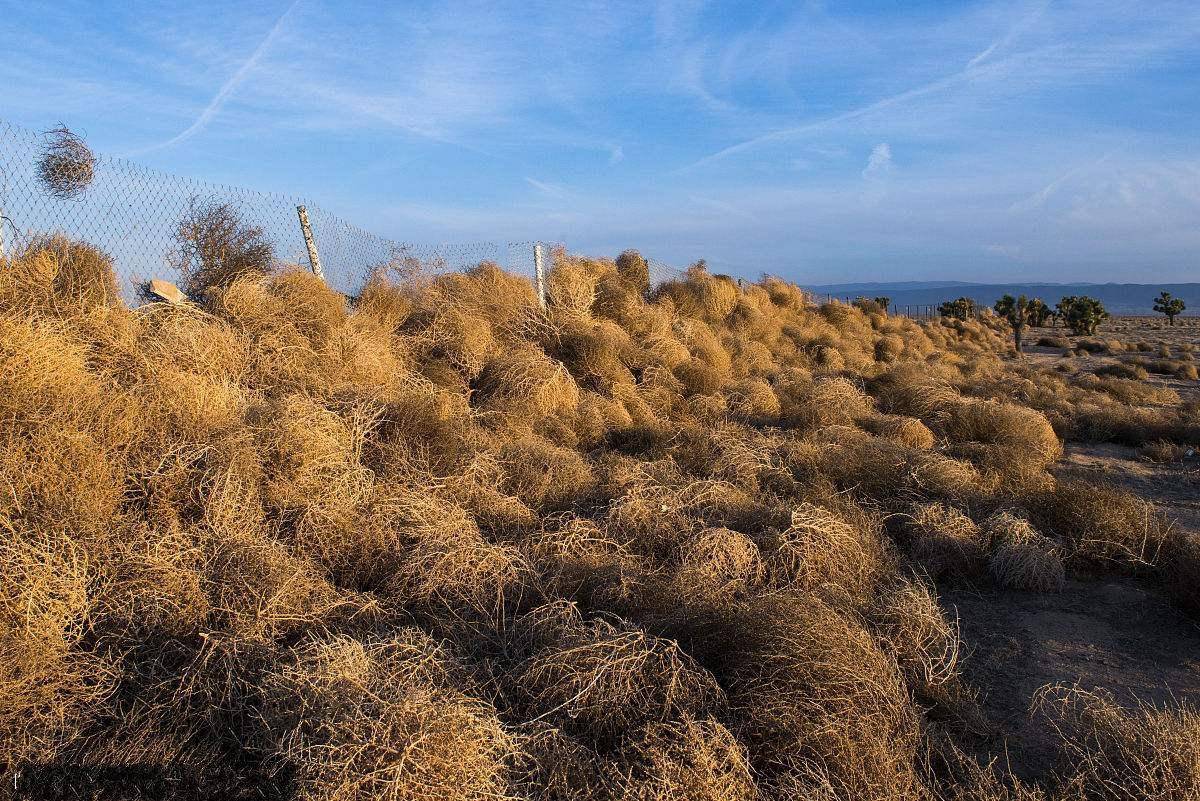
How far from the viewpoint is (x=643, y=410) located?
9.22 metres

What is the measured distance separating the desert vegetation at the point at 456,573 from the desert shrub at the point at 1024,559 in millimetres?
23

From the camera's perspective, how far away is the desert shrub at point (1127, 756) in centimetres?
301

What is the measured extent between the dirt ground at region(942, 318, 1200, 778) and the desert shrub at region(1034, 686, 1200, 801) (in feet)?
0.59

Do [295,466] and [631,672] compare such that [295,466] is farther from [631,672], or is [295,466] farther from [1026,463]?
[1026,463]

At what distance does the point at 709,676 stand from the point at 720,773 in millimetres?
560

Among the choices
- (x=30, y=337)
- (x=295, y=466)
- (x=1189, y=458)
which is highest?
(x=30, y=337)

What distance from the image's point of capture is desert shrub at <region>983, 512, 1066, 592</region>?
17.5 feet

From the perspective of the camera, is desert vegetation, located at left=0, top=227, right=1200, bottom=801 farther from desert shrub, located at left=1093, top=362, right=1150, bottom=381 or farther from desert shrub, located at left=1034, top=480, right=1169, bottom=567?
desert shrub, located at left=1093, top=362, right=1150, bottom=381

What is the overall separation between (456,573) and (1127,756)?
3.41m

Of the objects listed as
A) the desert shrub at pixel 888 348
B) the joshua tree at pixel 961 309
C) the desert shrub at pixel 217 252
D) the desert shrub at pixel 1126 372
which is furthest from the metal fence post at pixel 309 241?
the joshua tree at pixel 961 309

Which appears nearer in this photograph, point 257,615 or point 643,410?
point 257,615

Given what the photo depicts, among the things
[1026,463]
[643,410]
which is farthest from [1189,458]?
[643,410]

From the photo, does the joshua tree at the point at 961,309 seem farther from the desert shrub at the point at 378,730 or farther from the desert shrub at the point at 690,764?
the desert shrub at the point at 378,730

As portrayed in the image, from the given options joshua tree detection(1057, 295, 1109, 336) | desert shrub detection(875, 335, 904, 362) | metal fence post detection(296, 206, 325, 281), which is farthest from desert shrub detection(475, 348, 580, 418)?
joshua tree detection(1057, 295, 1109, 336)
